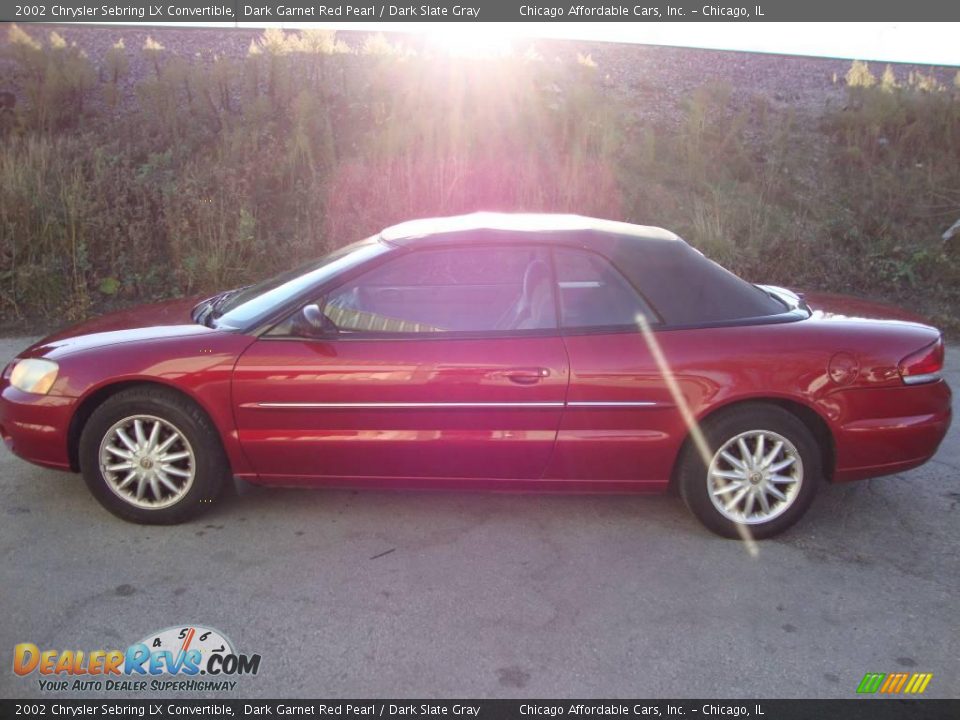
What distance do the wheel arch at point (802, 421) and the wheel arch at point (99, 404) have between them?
218 cm

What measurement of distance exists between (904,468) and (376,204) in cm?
673

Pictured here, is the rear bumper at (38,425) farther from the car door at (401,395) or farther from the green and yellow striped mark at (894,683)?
the green and yellow striped mark at (894,683)

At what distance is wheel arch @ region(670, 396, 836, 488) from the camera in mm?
3768

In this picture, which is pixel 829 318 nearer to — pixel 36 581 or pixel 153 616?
pixel 153 616

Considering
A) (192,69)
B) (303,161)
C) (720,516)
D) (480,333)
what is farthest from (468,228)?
(192,69)

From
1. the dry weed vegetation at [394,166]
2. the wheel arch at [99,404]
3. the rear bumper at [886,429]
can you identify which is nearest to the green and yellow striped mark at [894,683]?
the rear bumper at [886,429]

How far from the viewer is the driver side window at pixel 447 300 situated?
Result: 3.88m

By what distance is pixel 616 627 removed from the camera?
3.14 metres

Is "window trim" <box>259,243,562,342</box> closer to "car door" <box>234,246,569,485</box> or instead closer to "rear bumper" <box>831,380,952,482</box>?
"car door" <box>234,246,569,485</box>

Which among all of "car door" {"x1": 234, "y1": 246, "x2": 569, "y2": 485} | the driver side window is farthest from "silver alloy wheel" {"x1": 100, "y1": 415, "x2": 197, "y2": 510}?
the driver side window

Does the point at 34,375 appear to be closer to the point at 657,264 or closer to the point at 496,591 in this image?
the point at 496,591

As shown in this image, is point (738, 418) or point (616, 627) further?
point (738, 418)

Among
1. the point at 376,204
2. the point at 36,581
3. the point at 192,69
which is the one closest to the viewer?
the point at 36,581

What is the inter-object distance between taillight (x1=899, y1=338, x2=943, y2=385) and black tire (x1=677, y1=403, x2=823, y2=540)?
54 centimetres
